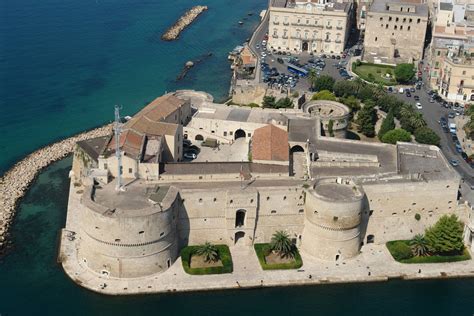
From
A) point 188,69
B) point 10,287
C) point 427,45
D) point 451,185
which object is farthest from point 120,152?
point 427,45

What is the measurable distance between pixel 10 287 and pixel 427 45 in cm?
10446

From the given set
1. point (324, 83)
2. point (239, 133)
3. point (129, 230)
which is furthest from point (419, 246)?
point (324, 83)

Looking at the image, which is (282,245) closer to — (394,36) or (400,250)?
(400,250)

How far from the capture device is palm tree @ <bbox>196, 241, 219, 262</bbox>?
75.9 meters

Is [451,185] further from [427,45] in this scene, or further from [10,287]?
[427,45]

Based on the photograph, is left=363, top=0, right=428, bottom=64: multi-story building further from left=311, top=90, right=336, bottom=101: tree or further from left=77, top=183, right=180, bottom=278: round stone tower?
left=77, top=183, right=180, bottom=278: round stone tower

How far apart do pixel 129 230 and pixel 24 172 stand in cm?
3273

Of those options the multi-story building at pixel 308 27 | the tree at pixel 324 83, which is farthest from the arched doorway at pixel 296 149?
the multi-story building at pixel 308 27

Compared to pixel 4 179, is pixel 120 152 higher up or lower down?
higher up

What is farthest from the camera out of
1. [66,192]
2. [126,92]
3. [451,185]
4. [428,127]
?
[126,92]

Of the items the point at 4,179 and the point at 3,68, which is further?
the point at 3,68

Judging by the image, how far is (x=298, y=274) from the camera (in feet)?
248

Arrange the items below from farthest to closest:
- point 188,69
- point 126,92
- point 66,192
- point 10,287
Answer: point 188,69 < point 126,92 < point 66,192 < point 10,287

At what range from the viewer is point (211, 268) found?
75.2 m
